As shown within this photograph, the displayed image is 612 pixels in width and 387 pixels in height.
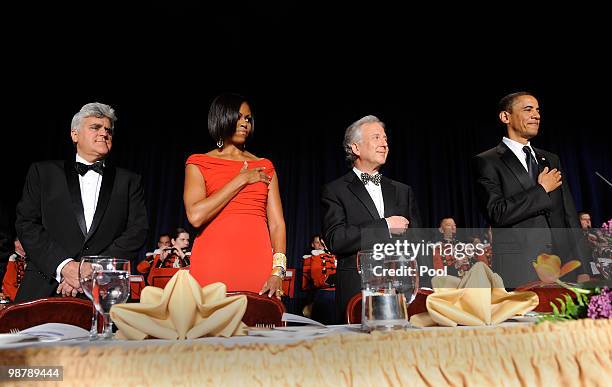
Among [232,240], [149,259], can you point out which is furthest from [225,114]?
[149,259]

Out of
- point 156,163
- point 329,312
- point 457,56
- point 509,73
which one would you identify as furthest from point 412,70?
point 329,312

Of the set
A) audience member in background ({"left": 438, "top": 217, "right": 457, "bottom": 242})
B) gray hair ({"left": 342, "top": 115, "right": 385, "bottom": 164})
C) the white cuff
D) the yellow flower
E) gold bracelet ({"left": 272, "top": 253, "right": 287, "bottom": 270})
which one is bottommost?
the yellow flower

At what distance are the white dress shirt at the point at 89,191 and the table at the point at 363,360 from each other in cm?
177

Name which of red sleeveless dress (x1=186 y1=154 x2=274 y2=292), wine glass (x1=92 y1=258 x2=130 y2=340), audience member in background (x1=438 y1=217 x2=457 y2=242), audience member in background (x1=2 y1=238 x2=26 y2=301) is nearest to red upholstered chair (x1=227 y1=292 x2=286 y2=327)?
wine glass (x1=92 y1=258 x2=130 y2=340)

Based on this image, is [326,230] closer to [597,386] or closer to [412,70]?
[597,386]

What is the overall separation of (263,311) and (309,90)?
8.85 m

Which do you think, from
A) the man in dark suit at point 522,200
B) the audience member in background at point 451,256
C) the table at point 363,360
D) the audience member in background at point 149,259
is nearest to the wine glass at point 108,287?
the table at point 363,360

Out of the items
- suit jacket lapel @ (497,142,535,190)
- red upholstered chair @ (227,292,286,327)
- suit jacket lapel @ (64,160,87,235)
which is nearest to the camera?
red upholstered chair @ (227,292,286,327)

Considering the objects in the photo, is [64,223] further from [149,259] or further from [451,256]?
[149,259]

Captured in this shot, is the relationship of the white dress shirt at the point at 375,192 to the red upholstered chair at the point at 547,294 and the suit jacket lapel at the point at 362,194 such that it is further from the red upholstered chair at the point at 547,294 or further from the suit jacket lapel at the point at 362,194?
the red upholstered chair at the point at 547,294

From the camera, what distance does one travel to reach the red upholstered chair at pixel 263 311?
47.6 inches

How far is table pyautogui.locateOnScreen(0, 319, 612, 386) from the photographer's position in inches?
25.4

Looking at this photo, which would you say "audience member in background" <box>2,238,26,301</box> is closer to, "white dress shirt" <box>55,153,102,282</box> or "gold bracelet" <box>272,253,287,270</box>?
"white dress shirt" <box>55,153,102,282</box>

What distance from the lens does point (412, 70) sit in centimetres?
929
